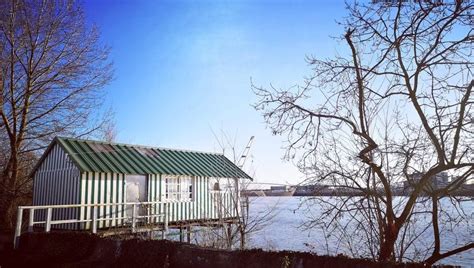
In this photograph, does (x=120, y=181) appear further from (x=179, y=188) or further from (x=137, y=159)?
(x=179, y=188)

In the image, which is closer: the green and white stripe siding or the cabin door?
the green and white stripe siding

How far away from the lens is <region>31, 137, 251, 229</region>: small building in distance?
47.7ft

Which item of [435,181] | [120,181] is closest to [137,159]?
[120,181]

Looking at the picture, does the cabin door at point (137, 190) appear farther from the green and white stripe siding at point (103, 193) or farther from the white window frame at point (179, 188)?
the white window frame at point (179, 188)

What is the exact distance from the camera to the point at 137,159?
673 inches

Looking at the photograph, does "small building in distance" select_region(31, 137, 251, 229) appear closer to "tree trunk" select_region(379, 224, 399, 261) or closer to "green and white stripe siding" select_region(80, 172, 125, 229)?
"green and white stripe siding" select_region(80, 172, 125, 229)

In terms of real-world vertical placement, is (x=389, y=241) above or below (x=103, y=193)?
below

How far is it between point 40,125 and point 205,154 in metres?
8.60

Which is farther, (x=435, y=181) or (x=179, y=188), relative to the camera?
(x=179, y=188)

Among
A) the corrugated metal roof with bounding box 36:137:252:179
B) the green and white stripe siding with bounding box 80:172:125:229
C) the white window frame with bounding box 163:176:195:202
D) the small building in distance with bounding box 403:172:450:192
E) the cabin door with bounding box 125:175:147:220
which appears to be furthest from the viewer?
the white window frame with bounding box 163:176:195:202

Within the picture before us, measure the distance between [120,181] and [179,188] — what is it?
10.7 feet

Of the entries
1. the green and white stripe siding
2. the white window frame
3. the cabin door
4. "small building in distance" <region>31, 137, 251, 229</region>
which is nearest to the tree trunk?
"small building in distance" <region>31, 137, 251, 229</region>

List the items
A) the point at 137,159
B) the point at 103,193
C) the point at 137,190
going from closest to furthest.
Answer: the point at 103,193, the point at 137,190, the point at 137,159

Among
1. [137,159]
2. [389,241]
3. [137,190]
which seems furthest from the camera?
[137,159]
